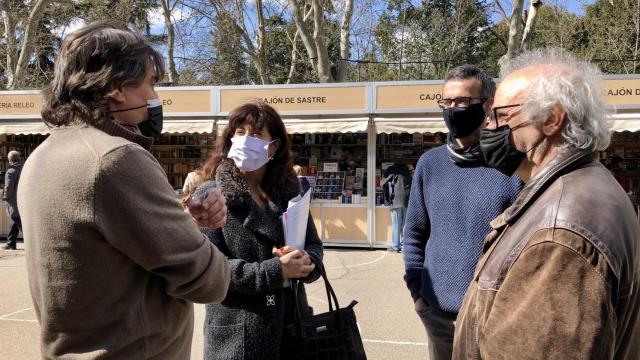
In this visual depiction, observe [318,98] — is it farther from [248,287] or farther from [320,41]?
[248,287]

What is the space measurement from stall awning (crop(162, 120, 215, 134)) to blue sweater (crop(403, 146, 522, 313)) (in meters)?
8.22

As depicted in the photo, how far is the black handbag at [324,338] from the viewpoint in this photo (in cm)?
213

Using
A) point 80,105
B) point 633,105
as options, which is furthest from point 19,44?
point 80,105

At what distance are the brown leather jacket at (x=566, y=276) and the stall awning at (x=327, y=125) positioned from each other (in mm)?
8413

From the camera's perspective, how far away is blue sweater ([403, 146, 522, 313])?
2395mm

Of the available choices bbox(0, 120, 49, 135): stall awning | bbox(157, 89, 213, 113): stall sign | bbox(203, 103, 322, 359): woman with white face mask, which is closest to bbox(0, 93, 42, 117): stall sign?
bbox(0, 120, 49, 135): stall awning

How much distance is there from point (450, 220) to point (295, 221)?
0.77 m

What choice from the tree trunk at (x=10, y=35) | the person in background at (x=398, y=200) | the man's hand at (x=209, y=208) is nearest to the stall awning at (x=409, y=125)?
the person in background at (x=398, y=200)

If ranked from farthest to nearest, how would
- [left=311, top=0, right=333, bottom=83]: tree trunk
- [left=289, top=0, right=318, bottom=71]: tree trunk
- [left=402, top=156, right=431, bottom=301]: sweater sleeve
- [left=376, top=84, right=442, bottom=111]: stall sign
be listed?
[left=311, top=0, right=333, bottom=83]: tree trunk, [left=289, top=0, right=318, bottom=71]: tree trunk, [left=376, top=84, right=442, bottom=111]: stall sign, [left=402, top=156, right=431, bottom=301]: sweater sleeve

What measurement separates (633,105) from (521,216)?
30.7 ft

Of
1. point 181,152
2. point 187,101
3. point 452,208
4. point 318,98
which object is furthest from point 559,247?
point 181,152

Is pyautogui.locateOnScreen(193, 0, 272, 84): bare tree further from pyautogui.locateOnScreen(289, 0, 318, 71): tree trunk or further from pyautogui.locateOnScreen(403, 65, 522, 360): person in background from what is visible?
pyautogui.locateOnScreen(403, 65, 522, 360): person in background

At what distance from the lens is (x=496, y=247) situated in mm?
1495

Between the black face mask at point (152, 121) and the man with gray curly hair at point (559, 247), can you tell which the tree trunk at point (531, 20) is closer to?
the man with gray curly hair at point (559, 247)
